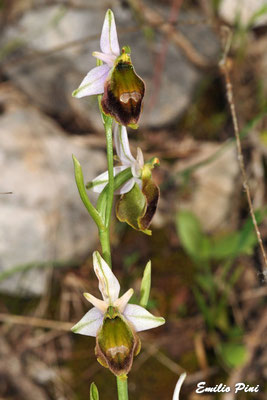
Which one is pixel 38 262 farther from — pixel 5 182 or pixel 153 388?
pixel 153 388

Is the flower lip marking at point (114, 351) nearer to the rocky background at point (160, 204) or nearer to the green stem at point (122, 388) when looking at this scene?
the green stem at point (122, 388)

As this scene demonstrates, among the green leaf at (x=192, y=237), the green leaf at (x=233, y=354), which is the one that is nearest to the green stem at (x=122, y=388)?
the green leaf at (x=233, y=354)

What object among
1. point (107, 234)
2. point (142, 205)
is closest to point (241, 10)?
point (142, 205)

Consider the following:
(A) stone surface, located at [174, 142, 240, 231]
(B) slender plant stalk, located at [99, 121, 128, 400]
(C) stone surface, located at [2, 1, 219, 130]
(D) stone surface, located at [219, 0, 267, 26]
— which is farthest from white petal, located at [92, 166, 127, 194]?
(D) stone surface, located at [219, 0, 267, 26]

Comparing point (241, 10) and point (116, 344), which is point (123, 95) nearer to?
point (116, 344)

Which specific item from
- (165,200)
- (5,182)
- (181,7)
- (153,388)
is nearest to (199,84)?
(181,7)

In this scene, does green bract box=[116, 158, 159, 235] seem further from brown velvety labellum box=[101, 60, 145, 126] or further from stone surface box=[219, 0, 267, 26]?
stone surface box=[219, 0, 267, 26]
